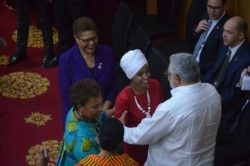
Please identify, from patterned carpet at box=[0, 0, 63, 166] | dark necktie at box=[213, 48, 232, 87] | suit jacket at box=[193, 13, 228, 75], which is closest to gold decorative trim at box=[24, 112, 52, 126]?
patterned carpet at box=[0, 0, 63, 166]

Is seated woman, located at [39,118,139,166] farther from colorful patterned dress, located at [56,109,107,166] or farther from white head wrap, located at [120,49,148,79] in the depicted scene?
white head wrap, located at [120,49,148,79]

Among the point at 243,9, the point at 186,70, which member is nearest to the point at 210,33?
the point at 243,9

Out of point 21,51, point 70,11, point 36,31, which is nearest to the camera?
point 70,11

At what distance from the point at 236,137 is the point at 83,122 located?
1378 millimetres

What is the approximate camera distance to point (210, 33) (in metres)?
4.07

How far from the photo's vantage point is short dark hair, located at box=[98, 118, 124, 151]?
233 centimetres

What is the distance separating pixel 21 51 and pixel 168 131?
313 centimetres

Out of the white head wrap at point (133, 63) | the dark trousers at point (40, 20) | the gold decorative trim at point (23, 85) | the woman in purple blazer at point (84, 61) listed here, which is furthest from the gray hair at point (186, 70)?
the dark trousers at point (40, 20)

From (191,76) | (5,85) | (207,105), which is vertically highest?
(191,76)

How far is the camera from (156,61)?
3.80m

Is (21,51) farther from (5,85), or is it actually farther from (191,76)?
(191,76)

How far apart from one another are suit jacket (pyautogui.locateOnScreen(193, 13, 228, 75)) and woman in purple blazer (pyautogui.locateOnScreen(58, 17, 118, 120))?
94cm

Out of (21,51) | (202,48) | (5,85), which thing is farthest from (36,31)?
(202,48)

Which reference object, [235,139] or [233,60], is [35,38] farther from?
[235,139]
